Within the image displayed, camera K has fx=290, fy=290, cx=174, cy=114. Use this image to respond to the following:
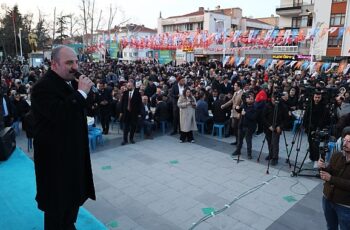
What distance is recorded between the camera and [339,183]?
Answer: 2.92 m

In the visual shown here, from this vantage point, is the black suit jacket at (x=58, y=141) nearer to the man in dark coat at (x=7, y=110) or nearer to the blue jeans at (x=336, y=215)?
the blue jeans at (x=336, y=215)

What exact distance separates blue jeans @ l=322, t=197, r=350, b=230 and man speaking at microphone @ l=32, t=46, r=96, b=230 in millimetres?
2602

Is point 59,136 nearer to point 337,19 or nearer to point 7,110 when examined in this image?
point 7,110

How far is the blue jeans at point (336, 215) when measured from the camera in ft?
9.76

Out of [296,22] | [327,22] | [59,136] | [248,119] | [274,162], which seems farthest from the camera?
[296,22]

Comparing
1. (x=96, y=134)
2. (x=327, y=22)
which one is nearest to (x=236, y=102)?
(x=96, y=134)

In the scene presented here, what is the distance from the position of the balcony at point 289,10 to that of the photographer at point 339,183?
36064 millimetres

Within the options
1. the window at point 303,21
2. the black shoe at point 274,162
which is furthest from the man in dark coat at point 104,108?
the window at point 303,21

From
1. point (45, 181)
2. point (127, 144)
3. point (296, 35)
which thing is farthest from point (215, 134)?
point (296, 35)

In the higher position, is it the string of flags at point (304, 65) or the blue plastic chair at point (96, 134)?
the string of flags at point (304, 65)

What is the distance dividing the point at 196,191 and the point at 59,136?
356 centimetres

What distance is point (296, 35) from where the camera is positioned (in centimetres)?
1917

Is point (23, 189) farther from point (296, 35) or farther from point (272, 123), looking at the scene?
point (296, 35)

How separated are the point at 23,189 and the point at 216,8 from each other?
5035cm
